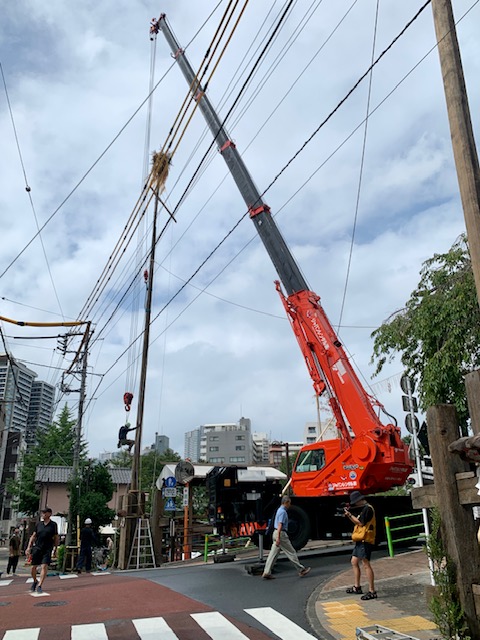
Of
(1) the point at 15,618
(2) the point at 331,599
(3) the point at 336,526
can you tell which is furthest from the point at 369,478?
(1) the point at 15,618

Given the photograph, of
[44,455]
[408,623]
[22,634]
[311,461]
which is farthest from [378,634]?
[44,455]

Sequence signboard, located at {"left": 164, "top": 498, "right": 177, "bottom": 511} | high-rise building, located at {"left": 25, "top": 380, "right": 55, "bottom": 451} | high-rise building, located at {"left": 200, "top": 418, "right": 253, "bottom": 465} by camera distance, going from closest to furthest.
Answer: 1. signboard, located at {"left": 164, "top": 498, "right": 177, "bottom": 511}
2. high-rise building, located at {"left": 25, "top": 380, "right": 55, "bottom": 451}
3. high-rise building, located at {"left": 200, "top": 418, "right": 253, "bottom": 465}

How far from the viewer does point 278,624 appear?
7.02 metres

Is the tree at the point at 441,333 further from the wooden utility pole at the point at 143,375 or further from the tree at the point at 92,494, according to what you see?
the tree at the point at 92,494

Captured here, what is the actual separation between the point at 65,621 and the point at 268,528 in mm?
7281

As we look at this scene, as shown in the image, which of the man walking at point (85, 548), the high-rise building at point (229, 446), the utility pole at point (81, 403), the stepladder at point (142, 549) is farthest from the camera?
the high-rise building at point (229, 446)

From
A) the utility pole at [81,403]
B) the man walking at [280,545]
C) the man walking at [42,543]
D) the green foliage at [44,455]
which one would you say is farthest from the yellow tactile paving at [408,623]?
the green foliage at [44,455]

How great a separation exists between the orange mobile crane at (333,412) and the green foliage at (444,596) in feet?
25.1

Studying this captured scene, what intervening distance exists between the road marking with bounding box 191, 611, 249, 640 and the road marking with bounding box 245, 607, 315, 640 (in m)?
0.46

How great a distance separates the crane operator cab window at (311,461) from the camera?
14.7m

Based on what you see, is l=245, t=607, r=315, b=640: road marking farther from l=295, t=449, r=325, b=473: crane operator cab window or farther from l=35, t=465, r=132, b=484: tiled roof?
l=35, t=465, r=132, b=484: tiled roof

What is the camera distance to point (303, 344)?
Answer: 14.9 metres

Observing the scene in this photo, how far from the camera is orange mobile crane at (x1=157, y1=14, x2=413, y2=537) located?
44.1ft

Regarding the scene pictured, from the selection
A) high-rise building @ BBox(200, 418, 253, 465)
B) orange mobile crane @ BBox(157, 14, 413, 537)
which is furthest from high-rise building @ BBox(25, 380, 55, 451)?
high-rise building @ BBox(200, 418, 253, 465)
